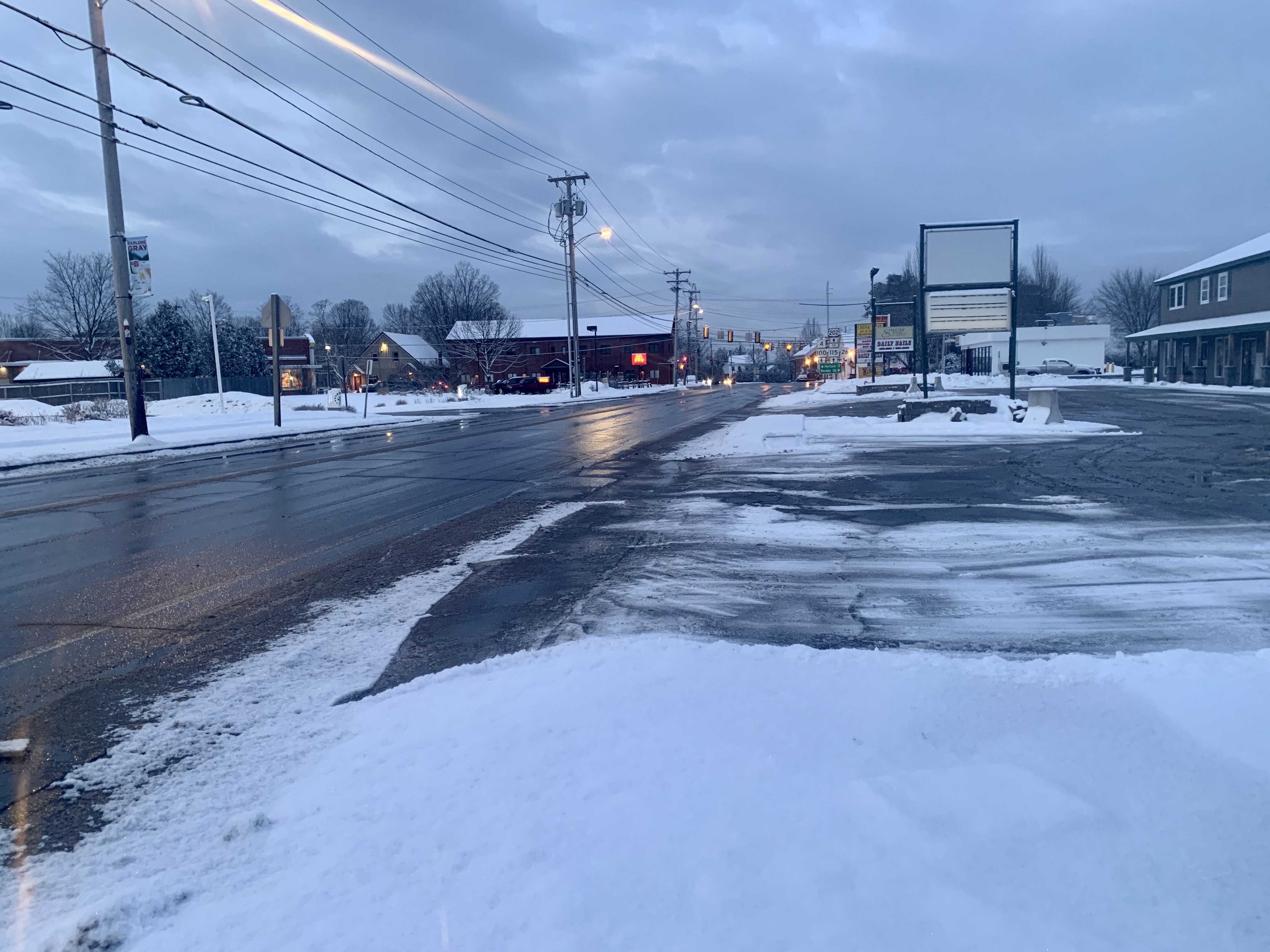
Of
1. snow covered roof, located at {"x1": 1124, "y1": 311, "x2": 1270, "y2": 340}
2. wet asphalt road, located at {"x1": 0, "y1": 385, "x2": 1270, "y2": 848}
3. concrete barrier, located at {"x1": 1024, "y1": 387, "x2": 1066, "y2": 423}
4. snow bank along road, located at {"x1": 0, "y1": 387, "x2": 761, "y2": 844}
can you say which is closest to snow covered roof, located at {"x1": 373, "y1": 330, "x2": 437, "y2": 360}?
snow covered roof, located at {"x1": 1124, "y1": 311, "x2": 1270, "y2": 340}

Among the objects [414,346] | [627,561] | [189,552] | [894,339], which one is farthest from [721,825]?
[414,346]

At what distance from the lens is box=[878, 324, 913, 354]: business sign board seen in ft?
226

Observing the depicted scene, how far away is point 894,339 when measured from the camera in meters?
68.9

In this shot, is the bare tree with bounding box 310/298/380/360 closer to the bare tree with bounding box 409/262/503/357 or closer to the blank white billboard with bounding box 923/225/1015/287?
the bare tree with bounding box 409/262/503/357

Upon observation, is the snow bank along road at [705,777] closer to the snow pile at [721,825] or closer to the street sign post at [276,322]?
the snow pile at [721,825]

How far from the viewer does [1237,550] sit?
25.8 ft

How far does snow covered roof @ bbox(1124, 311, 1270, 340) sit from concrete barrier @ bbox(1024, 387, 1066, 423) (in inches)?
931

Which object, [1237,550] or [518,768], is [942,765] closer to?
[518,768]

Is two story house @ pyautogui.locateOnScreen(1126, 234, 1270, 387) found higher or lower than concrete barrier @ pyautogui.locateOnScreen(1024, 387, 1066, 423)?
higher

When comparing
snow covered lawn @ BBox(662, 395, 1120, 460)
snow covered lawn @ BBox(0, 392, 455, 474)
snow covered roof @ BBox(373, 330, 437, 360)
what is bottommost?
snow covered lawn @ BBox(662, 395, 1120, 460)

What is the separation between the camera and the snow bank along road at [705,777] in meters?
2.71

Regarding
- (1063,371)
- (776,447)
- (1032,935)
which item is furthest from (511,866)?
(1063,371)

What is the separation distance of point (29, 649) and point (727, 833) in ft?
16.6

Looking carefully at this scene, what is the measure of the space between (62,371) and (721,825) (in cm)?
8214
